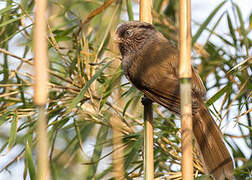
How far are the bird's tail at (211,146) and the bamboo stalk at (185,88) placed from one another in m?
0.62

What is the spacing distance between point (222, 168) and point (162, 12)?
1.72 meters

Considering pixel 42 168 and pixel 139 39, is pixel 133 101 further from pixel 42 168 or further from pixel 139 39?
pixel 42 168

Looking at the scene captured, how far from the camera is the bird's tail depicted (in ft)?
6.93

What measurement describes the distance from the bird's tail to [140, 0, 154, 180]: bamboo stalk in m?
0.33

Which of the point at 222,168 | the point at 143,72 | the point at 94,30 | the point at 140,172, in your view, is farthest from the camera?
the point at 94,30

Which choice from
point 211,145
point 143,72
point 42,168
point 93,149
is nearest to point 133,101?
point 143,72

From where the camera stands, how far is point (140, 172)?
8.11ft

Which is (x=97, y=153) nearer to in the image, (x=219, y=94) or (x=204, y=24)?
(x=219, y=94)

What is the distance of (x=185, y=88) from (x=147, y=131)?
1.83 ft

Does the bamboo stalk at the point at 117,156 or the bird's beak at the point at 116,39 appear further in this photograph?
the bird's beak at the point at 116,39

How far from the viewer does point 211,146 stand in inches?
88.4

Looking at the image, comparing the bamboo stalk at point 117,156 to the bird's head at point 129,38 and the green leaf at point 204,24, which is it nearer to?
the green leaf at point 204,24

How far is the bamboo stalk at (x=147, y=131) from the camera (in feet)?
6.06

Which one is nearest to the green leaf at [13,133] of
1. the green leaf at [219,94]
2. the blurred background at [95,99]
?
the blurred background at [95,99]
